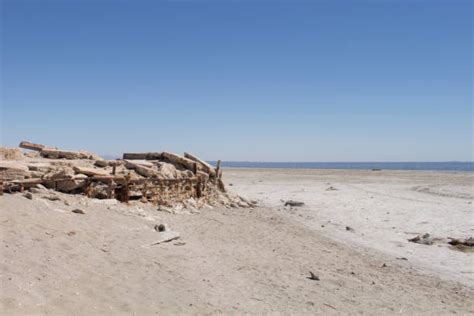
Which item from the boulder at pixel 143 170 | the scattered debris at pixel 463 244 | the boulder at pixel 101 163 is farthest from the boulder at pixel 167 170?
the scattered debris at pixel 463 244

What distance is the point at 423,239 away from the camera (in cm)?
1330

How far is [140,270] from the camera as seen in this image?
312 inches

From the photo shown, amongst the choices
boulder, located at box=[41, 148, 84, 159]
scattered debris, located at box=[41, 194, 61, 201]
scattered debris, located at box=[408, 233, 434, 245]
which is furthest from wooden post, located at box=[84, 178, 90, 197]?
scattered debris, located at box=[408, 233, 434, 245]

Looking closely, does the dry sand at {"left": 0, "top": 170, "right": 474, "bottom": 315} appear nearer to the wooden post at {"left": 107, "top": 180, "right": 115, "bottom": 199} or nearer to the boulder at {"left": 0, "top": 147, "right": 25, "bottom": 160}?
the wooden post at {"left": 107, "top": 180, "right": 115, "bottom": 199}

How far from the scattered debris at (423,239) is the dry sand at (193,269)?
35 centimetres

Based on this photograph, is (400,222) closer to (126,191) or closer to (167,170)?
(167,170)

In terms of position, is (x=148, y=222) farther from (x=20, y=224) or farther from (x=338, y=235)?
(x=338, y=235)

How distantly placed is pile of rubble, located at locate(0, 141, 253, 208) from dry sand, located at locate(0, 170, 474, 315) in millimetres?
675

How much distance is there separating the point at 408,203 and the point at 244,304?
715 inches

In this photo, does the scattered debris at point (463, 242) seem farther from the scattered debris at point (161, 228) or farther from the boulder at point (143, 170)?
the boulder at point (143, 170)

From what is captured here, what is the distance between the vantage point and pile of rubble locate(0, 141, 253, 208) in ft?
38.1

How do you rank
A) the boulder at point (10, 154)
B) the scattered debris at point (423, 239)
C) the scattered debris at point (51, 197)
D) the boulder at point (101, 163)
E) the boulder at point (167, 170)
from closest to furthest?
1. the scattered debris at point (51, 197)
2. the scattered debris at point (423, 239)
3. the boulder at point (10, 154)
4. the boulder at point (101, 163)
5. the boulder at point (167, 170)

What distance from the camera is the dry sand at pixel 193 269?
21.8ft

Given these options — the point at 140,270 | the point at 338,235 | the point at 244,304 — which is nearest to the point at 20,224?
the point at 140,270
